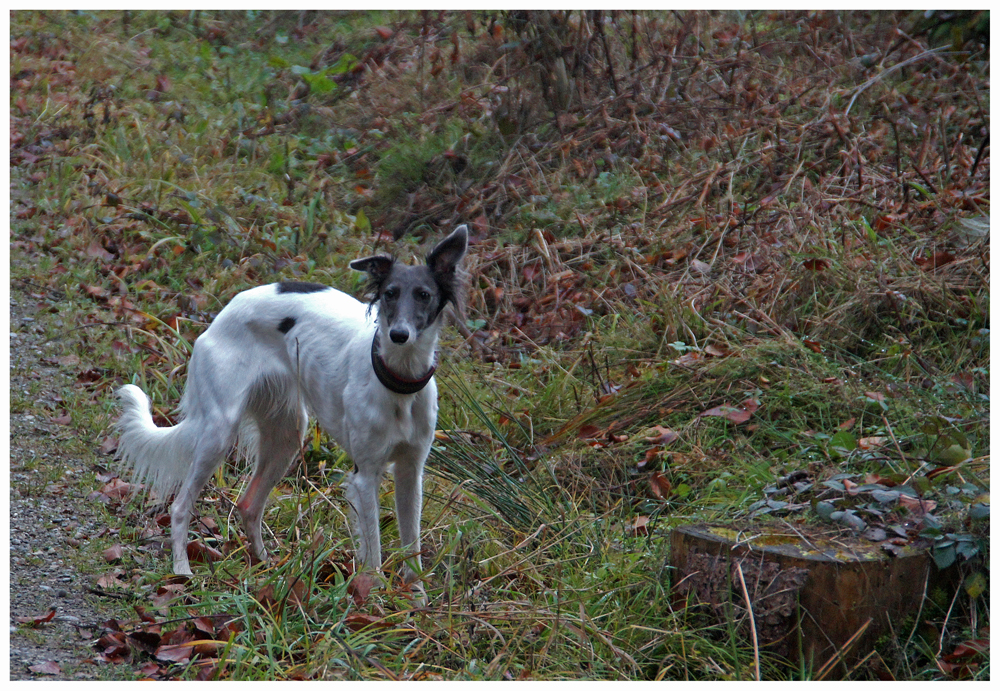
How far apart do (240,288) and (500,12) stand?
4.46 metres

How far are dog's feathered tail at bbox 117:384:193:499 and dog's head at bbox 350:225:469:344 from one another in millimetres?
1309

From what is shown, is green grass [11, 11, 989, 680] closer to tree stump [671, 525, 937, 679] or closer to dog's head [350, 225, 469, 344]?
tree stump [671, 525, 937, 679]

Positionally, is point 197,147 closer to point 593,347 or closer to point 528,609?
point 593,347

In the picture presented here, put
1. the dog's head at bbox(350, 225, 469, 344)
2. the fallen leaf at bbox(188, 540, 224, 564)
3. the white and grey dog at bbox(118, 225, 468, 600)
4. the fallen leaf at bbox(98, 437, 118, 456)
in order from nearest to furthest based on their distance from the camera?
the dog's head at bbox(350, 225, 469, 344) < the white and grey dog at bbox(118, 225, 468, 600) < the fallen leaf at bbox(188, 540, 224, 564) < the fallen leaf at bbox(98, 437, 118, 456)

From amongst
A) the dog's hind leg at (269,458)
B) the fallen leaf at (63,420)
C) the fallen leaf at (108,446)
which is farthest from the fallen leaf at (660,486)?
the fallen leaf at (63,420)

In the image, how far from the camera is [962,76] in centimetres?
836

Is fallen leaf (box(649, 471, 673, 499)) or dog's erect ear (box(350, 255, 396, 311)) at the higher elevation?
dog's erect ear (box(350, 255, 396, 311))

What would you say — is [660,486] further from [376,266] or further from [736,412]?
[376,266]

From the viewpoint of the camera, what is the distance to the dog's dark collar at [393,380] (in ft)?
12.8

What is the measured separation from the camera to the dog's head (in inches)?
150

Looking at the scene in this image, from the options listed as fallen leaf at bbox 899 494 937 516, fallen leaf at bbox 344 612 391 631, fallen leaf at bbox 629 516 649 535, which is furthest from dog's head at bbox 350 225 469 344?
fallen leaf at bbox 899 494 937 516

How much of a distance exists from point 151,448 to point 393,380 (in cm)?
148

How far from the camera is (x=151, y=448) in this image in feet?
15.0

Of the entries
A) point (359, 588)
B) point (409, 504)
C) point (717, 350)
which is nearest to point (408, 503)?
point (409, 504)
